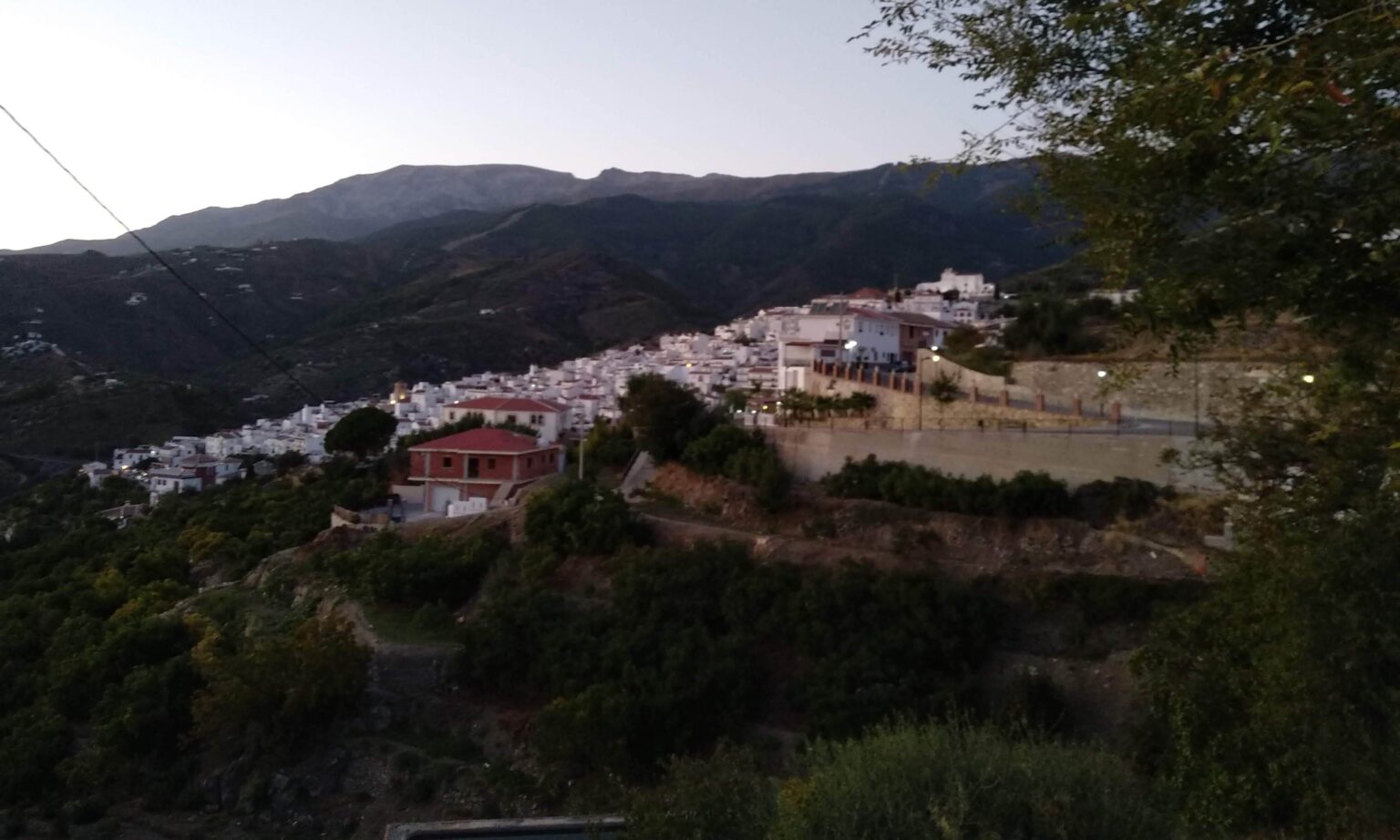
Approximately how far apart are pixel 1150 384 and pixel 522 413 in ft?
55.7

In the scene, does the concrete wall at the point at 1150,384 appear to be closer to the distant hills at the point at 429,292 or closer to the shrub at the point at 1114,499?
the shrub at the point at 1114,499

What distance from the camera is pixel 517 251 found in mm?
97188

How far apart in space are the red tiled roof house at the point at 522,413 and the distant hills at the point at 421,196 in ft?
362

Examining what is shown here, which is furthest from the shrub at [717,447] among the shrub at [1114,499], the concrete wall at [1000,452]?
the shrub at [1114,499]

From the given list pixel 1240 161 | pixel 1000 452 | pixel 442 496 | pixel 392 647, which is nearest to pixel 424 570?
pixel 392 647

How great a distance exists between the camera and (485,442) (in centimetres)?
2475

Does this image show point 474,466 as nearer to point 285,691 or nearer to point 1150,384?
point 285,691

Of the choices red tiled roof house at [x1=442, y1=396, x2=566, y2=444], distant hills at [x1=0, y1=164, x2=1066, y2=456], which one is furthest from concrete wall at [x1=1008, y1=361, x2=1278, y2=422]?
red tiled roof house at [x1=442, y1=396, x2=566, y2=444]

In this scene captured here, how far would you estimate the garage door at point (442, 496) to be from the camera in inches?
955

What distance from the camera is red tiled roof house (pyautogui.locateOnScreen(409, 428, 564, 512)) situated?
2420cm

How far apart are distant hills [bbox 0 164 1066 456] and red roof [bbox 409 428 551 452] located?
41.1 ft

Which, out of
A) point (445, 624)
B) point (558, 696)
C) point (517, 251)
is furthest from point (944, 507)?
point (517, 251)

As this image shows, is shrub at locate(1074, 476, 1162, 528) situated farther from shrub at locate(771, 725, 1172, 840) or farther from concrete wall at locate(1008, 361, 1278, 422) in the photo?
shrub at locate(771, 725, 1172, 840)

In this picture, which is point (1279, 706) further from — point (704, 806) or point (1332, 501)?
point (704, 806)
